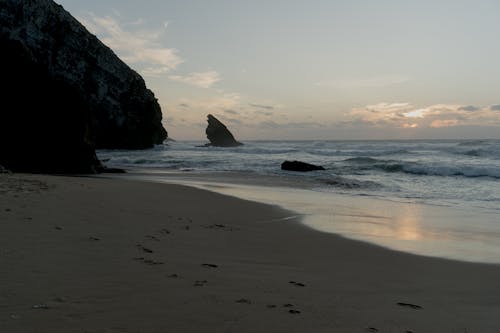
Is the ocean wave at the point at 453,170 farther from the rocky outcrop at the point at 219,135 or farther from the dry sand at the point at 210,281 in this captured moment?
the rocky outcrop at the point at 219,135

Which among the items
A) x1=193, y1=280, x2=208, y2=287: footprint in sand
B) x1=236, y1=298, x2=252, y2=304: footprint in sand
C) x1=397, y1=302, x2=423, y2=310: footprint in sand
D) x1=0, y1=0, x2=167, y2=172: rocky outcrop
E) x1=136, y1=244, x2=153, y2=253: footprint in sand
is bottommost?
x1=397, y1=302, x2=423, y2=310: footprint in sand

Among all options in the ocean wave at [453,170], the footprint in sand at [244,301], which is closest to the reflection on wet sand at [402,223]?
the footprint in sand at [244,301]

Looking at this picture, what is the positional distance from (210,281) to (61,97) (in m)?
16.2

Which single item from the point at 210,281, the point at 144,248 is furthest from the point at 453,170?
the point at 210,281

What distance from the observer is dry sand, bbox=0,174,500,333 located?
3141 millimetres

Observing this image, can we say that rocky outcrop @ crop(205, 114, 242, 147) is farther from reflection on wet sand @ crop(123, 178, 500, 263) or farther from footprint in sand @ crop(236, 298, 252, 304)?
footprint in sand @ crop(236, 298, 252, 304)

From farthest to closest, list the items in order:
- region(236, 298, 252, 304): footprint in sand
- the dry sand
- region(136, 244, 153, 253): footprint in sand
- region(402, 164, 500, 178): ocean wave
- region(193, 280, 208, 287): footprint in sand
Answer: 1. region(402, 164, 500, 178): ocean wave
2. region(136, 244, 153, 253): footprint in sand
3. region(193, 280, 208, 287): footprint in sand
4. region(236, 298, 252, 304): footprint in sand
5. the dry sand

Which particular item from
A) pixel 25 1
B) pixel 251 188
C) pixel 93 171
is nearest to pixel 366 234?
pixel 251 188

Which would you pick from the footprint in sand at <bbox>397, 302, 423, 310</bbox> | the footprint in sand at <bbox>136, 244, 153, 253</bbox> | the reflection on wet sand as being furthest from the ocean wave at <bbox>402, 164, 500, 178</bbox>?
the footprint in sand at <bbox>136, 244, 153, 253</bbox>

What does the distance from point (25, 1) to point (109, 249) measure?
4661 centimetres

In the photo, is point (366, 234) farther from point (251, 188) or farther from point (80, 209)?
point (251, 188)

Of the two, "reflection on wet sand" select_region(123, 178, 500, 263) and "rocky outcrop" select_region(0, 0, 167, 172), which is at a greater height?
"rocky outcrop" select_region(0, 0, 167, 172)

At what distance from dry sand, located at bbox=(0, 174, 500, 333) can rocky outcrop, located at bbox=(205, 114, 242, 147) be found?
8419 cm

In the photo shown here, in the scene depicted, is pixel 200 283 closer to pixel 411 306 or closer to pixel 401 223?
pixel 411 306
